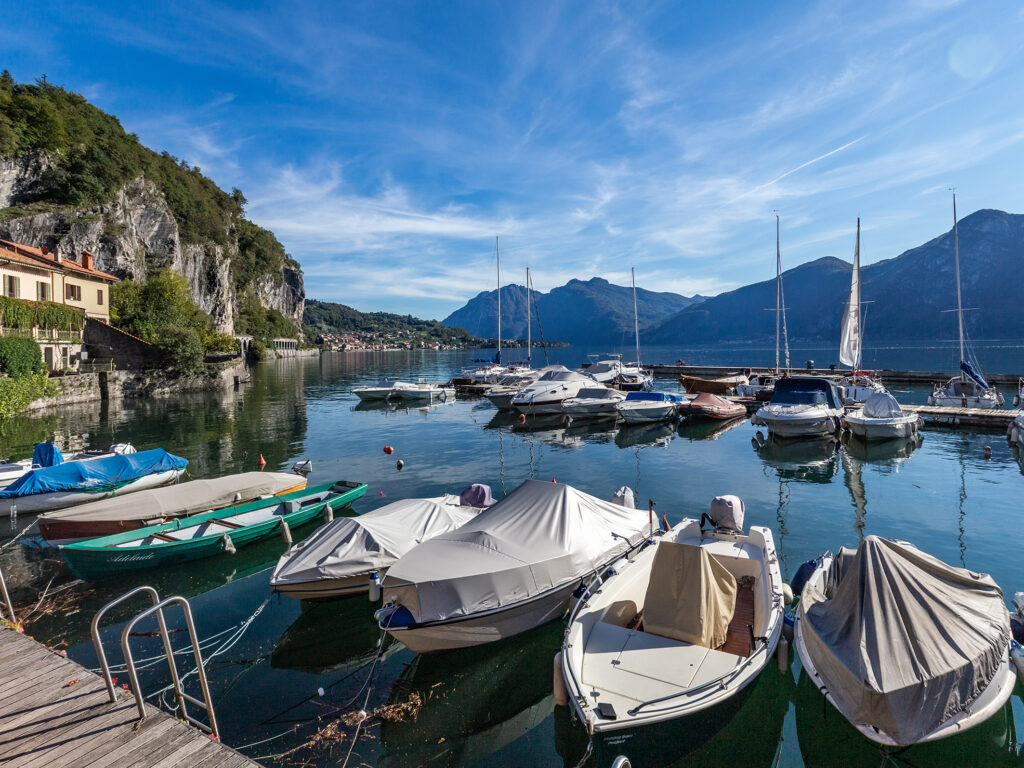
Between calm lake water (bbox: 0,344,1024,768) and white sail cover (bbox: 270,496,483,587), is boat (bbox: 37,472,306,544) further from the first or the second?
white sail cover (bbox: 270,496,483,587)

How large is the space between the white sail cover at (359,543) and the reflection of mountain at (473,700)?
96.4 inches

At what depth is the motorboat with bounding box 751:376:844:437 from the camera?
2925 centimetres

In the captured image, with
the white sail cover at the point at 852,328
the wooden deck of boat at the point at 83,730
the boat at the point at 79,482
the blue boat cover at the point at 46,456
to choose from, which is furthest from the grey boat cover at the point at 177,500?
the white sail cover at the point at 852,328

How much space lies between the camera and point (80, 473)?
1731 cm

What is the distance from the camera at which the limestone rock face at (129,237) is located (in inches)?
2066

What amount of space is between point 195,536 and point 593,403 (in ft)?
92.1

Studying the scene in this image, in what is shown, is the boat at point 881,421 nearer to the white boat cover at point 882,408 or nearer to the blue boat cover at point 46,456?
the white boat cover at point 882,408

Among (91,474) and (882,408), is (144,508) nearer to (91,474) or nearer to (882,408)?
(91,474)

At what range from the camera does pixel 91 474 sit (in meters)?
17.6

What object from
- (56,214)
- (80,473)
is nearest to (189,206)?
(56,214)

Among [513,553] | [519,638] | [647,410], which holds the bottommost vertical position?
[519,638]

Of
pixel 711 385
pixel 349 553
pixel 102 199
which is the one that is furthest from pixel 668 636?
pixel 102 199

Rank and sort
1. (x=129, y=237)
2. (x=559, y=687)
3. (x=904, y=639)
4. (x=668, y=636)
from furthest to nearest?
(x=129, y=237), (x=668, y=636), (x=559, y=687), (x=904, y=639)

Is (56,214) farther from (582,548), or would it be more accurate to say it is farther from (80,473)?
(582,548)
